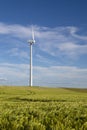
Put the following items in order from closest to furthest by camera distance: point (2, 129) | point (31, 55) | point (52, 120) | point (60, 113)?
point (2, 129) < point (52, 120) < point (60, 113) < point (31, 55)

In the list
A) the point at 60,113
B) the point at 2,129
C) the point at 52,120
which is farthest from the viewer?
the point at 60,113

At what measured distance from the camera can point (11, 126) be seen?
1423cm

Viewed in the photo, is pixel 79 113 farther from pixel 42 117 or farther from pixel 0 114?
pixel 0 114

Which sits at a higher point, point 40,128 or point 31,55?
point 31,55

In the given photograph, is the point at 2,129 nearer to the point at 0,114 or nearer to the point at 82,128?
the point at 0,114

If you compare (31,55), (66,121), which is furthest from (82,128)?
(31,55)

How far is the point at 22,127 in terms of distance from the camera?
14180 mm

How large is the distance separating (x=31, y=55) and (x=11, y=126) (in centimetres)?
10194

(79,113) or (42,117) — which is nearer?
(42,117)

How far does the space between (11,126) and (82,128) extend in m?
3.17

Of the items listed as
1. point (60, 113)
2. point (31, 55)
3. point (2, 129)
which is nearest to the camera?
point (2, 129)

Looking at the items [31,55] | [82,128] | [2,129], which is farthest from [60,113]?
[31,55]

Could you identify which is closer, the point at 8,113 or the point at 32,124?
the point at 32,124

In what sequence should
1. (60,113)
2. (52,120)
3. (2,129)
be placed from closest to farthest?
(2,129), (52,120), (60,113)
